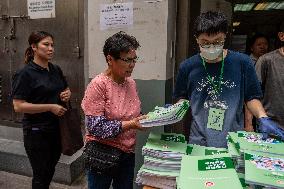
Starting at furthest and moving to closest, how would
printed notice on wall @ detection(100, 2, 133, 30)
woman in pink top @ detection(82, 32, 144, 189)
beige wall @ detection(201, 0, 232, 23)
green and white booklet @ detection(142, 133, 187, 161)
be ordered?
beige wall @ detection(201, 0, 232, 23) < printed notice on wall @ detection(100, 2, 133, 30) < woman in pink top @ detection(82, 32, 144, 189) < green and white booklet @ detection(142, 133, 187, 161)

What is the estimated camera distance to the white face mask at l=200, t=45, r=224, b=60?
201 cm

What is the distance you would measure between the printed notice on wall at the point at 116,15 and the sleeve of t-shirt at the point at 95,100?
118 centimetres

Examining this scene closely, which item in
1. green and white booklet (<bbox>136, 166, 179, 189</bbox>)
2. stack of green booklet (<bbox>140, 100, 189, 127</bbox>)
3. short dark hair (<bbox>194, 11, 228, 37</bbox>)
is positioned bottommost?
green and white booklet (<bbox>136, 166, 179, 189</bbox>)

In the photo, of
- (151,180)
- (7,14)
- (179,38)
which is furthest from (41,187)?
(7,14)

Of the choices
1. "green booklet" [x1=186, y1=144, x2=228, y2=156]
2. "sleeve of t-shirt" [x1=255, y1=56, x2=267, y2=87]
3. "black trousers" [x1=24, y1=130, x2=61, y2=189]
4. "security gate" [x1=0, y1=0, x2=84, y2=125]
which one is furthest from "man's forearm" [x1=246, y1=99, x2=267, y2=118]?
"security gate" [x1=0, y1=0, x2=84, y2=125]

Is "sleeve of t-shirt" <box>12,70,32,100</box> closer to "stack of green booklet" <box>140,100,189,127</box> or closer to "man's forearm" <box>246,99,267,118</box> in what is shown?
"stack of green booklet" <box>140,100,189,127</box>

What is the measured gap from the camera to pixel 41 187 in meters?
3.02

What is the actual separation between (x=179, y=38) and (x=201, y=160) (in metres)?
1.89

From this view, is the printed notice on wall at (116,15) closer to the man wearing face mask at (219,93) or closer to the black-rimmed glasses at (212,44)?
the man wearing face mask at (219,93)

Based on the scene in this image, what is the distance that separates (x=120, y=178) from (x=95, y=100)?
67 cm

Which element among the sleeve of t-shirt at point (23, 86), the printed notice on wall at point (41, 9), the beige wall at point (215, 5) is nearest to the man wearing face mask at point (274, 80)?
the beige wall at point (215, 5)

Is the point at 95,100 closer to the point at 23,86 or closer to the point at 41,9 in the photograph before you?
the point at 23,86

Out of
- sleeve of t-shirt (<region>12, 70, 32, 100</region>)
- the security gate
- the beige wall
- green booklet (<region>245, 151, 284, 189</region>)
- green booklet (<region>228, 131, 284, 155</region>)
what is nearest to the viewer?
green booklet (<region>245, 151, 284, 189</region>)

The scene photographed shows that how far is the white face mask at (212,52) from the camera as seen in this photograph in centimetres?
201
